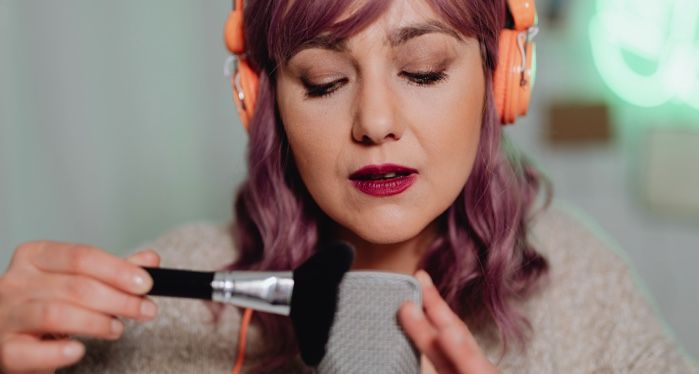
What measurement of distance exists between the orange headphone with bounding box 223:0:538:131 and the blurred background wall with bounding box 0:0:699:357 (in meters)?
0.61

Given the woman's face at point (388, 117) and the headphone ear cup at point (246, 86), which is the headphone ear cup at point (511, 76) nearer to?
the woman's face at point (388, 117)

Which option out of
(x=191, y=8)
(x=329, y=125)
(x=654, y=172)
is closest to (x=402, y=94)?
(x=329, y=125)

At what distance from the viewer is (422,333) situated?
730 mm

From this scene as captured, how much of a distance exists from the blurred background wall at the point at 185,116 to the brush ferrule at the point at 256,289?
2.68 ft

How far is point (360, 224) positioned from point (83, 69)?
1007mm

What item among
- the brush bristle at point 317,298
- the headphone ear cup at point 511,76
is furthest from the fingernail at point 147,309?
the headphone ear cup at point 511,76

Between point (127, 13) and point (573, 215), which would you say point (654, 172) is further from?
point (127, 13)

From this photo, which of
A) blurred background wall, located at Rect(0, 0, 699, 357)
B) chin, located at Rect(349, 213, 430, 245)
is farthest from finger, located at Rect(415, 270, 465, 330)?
blurred background wall, located at Rect(0, 0, 699, 357)

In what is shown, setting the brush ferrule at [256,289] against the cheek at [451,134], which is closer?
the brush ferrule at [256,289]

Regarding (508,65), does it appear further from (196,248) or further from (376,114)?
(196,248)

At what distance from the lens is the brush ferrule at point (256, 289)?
779mm

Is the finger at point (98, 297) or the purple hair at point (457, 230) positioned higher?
the finger at point (98, 297)

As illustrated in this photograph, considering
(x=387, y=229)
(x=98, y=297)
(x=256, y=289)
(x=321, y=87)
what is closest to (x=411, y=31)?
(x=321, y=87)

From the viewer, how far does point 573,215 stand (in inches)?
50.0
